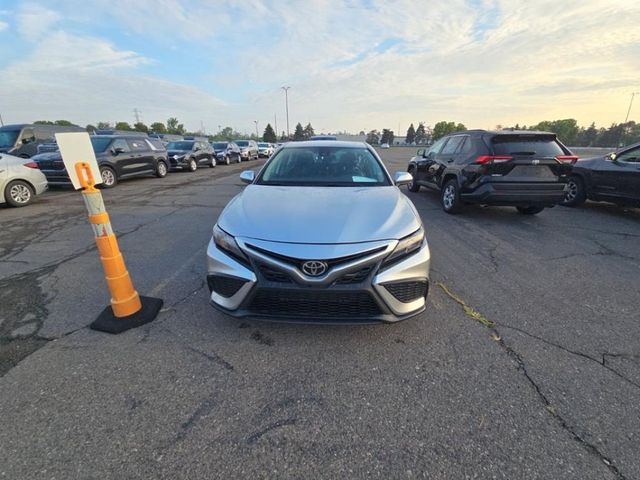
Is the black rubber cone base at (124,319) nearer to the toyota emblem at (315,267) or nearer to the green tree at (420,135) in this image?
the toyota emblem at (315,267)

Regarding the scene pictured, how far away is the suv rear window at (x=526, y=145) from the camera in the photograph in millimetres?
5676

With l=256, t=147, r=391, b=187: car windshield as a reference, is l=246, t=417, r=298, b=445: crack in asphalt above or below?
below

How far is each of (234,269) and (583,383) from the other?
103 inches

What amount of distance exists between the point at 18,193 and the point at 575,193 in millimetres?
13735

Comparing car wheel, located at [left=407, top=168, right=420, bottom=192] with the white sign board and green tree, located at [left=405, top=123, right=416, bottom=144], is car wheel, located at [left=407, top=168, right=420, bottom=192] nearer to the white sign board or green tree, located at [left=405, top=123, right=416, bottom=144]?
the white sign board

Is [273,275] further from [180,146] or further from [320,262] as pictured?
[180,146]

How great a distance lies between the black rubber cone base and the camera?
2.72m

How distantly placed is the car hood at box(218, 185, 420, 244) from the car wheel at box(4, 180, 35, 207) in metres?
7.81

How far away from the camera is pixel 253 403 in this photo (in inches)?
78.7

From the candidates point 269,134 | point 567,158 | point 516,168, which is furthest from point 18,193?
point 269,134


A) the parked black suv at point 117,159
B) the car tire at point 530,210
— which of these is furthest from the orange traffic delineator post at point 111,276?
the parked black suv at point 117,159

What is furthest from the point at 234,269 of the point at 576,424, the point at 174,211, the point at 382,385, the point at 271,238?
the point at 174,211

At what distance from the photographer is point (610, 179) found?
6.75 metres

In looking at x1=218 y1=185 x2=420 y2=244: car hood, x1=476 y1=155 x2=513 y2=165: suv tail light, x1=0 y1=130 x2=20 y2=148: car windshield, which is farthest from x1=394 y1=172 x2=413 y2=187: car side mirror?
x1=0 y1=130 x2=20 y2=148: car windshield
